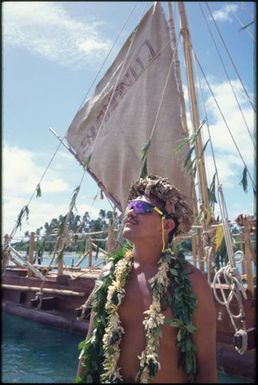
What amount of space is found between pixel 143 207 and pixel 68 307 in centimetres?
824

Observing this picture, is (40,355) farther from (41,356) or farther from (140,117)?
(140,117)

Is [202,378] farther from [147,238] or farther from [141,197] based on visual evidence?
[141,197]

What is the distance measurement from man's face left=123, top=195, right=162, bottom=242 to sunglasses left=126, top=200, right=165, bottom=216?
1 centimetres

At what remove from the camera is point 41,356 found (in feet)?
25.7

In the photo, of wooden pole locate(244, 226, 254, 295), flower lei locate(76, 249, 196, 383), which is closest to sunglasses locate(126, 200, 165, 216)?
flower lei locate(76, 249, 196, 383)

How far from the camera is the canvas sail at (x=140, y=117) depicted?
11.3m

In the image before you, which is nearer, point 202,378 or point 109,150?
point 202,378

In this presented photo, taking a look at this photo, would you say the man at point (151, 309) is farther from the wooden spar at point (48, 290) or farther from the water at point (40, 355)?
the wooden spar at point (48, 290)

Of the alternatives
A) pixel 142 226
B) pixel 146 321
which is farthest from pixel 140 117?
pixel 146 321

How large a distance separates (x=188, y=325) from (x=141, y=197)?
0.66 meters

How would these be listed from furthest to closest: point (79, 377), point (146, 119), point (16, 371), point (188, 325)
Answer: point (146, 119), point (16, 371), point (79, 377), point (188, 325)

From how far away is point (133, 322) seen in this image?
1854mm

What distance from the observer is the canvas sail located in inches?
444

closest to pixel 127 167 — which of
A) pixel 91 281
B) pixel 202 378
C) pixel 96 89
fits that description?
pixel 96 89
